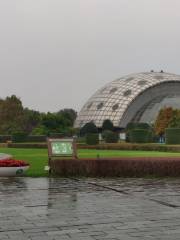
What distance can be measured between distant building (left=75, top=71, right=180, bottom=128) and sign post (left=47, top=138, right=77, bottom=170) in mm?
78672

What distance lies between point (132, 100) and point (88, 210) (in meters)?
92.0

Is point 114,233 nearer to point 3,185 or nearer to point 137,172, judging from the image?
point 3,185

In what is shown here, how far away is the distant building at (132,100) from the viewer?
326ft

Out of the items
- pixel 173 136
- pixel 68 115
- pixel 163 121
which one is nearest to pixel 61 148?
pixel 173 136

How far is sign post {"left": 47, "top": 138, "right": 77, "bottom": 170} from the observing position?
701 inches

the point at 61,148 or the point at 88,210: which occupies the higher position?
the point at 61,148

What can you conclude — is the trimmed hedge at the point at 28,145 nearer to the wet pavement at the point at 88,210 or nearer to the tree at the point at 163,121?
the tree at the point at 163,121

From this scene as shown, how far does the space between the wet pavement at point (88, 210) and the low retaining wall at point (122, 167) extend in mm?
2281

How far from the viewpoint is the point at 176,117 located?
63656 millimetres

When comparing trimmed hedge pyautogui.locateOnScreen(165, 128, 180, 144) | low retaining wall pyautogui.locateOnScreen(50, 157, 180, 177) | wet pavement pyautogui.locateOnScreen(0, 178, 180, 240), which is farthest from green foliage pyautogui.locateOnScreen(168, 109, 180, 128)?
wet pavement pyautogui.locateOnScreen(0, 178, 180, 240)

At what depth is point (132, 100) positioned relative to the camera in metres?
100

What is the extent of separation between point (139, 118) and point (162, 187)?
88850mm

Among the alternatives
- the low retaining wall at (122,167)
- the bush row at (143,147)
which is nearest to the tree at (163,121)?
the bush row at (143,147)

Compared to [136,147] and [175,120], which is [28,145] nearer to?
[136,147]
